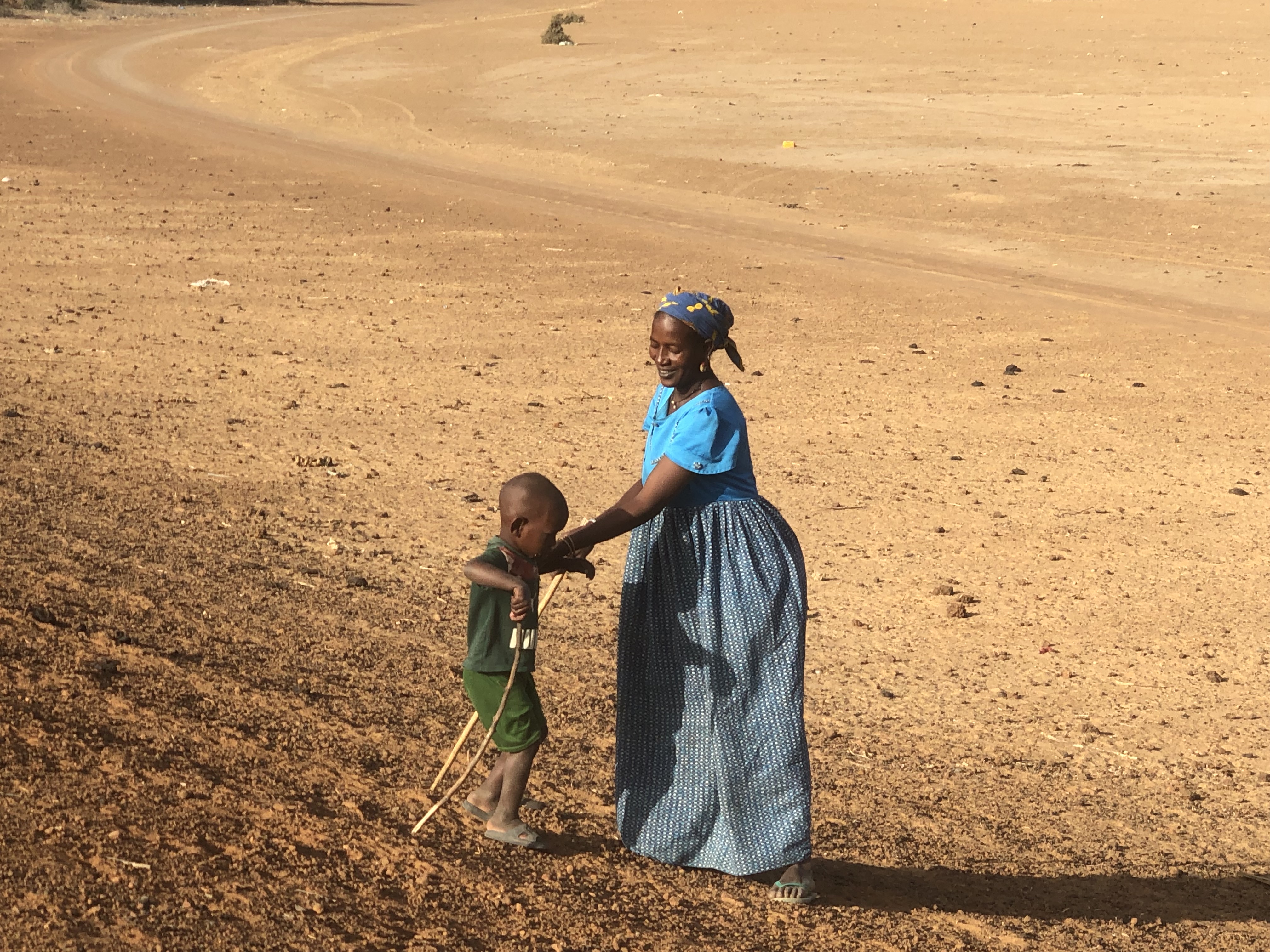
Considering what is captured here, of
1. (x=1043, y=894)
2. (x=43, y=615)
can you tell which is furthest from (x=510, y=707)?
(x=43, y=615)

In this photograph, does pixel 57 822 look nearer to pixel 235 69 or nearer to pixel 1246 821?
pixel 1246 821

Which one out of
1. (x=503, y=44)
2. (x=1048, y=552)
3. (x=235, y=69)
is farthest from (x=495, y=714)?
(x=503, y=44)

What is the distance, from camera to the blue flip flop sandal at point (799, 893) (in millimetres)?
3984

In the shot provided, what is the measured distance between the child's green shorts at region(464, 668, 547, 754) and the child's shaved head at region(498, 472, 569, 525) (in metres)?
0.46

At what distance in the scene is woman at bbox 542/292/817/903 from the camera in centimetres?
362

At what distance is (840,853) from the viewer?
14.7ft

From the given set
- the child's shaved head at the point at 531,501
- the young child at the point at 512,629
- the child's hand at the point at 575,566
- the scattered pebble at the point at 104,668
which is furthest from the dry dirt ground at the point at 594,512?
the child's shaved head at the point at 531,501

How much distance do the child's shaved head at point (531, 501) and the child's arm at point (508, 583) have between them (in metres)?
0.12

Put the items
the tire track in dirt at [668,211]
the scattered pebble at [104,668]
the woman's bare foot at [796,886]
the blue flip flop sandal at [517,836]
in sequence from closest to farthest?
the woman's bare foot at [796,886] < the blue flip flop sandal at [517,836] < the scattered pebble at [104,668] < the tire track in dirt at [668,211]

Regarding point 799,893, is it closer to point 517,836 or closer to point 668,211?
point 517,836

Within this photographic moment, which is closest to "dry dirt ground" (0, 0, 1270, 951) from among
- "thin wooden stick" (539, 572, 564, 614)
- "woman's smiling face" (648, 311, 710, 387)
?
"thin wooden stick" (539, 572, 564, 614)

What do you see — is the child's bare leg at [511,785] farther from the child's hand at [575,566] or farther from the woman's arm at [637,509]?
the woman's arm at [637,509]

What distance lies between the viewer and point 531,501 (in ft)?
11.6

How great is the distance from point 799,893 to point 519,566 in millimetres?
1187
